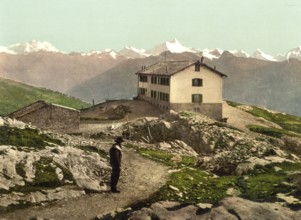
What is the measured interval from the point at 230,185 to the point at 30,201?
11624 mm

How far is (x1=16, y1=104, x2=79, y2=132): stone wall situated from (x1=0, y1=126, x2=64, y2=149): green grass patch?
24.8m

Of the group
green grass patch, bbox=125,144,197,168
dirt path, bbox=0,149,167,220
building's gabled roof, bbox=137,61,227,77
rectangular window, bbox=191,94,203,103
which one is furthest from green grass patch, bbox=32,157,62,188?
rectangular window, bbox=191,94,203,103

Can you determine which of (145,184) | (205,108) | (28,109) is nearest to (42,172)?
(145,184)

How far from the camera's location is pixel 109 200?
2306 cm

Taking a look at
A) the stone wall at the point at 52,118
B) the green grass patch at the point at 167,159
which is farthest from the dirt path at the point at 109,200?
the stone wall at the point at 52,118

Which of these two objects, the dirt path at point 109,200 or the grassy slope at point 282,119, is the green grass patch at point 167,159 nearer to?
the dirt path at point 109,200

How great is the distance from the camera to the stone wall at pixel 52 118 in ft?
191

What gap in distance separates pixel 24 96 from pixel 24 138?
12953 centimetres

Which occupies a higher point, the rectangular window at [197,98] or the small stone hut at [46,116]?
the rectangular window at [197,98]

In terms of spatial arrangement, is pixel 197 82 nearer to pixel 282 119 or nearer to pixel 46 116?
pixel 282 119

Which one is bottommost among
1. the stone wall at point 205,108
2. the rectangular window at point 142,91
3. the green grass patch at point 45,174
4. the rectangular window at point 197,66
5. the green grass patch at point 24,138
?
the green grass patch at point 45,174

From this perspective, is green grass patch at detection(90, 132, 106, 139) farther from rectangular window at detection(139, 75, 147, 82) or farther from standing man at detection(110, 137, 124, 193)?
rectangular window at detection(139, 75, 147, 82)

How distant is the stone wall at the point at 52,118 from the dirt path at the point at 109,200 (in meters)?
30.2

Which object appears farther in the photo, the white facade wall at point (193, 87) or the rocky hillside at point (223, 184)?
the white facade wall at point (193, 87)
